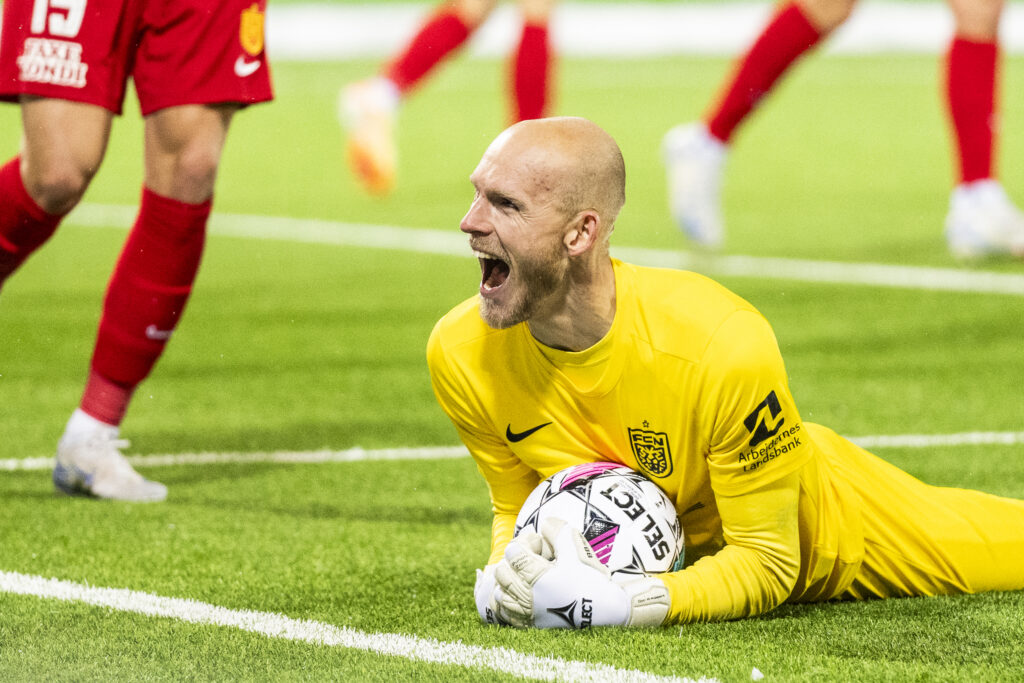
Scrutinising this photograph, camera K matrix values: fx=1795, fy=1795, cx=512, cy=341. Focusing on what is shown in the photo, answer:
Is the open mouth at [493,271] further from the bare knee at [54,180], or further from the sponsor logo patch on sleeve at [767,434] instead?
the bare knee at [54,180]

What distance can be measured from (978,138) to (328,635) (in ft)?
15.1

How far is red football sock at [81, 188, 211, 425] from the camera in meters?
4.57

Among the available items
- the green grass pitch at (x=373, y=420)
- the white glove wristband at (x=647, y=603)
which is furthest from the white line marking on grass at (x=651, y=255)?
the white glove wristband at (x=647, y=603)

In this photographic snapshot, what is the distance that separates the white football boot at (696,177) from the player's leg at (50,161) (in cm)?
380

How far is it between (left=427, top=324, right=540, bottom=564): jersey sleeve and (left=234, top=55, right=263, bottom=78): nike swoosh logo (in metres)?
1.27

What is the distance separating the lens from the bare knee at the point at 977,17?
7117 mm

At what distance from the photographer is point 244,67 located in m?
4.56

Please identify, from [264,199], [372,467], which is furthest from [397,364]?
[264,199]

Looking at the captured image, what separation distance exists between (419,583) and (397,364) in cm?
288

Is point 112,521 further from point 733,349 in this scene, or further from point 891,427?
point 891,427

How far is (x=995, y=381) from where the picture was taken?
5977mm

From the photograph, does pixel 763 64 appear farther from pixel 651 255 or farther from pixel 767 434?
pixel 767 434

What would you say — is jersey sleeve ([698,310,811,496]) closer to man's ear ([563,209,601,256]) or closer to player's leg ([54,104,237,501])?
man's ear ([563,209,601,256])

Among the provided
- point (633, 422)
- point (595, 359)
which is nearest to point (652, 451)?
point (633, 422)
